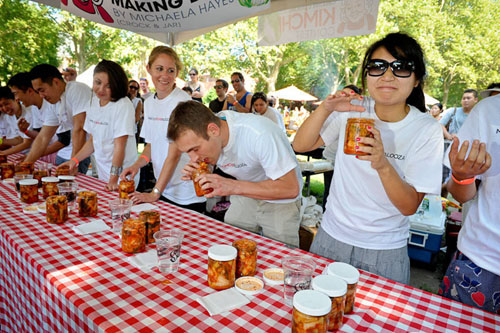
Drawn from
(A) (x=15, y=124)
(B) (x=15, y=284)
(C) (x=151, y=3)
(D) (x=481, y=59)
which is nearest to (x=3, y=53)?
(A) (x=15, y=124)

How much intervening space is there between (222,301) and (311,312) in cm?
42

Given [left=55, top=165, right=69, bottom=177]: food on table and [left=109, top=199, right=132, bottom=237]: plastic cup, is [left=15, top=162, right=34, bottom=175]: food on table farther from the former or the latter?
[left=109, top=199, right=132, bottom=237]: plastic cup

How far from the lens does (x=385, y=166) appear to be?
1460 mm

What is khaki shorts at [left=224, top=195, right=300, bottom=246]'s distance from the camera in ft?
7.27

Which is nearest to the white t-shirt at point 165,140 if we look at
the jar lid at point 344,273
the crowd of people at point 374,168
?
the crowd of people at point 374,168

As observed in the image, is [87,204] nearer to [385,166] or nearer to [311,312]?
[311,312]

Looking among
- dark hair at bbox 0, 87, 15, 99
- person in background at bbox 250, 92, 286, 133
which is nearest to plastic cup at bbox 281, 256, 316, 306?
person in background at bbox 250, 92, 286, 133

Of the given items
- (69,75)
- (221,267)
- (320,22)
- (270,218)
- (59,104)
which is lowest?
(270,218)

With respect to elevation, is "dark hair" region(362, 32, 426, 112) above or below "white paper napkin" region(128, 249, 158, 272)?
above

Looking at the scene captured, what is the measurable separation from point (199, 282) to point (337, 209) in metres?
0.89

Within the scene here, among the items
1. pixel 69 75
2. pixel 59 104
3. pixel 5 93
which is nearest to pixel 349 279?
pixel 59 104

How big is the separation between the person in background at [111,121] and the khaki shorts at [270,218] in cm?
124

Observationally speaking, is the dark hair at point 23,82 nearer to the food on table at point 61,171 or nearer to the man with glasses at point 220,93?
the food on table at point 61,171

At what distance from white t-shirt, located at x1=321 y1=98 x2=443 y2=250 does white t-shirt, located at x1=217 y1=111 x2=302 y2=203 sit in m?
0.34
